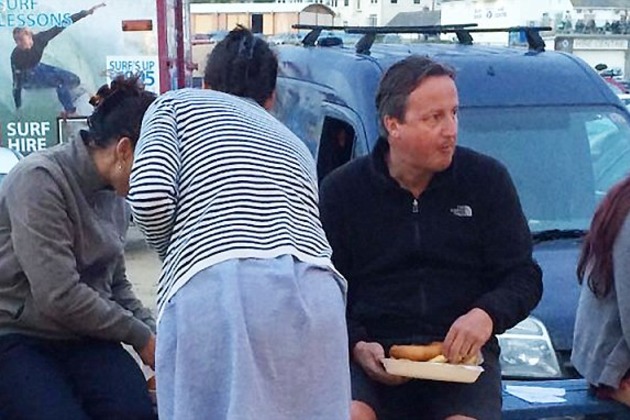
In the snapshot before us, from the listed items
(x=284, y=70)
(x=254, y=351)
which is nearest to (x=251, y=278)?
(x=254, y=351)

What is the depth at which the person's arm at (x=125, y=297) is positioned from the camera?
12.9ft

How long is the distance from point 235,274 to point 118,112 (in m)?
0.96

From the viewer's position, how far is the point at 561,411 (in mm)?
3768

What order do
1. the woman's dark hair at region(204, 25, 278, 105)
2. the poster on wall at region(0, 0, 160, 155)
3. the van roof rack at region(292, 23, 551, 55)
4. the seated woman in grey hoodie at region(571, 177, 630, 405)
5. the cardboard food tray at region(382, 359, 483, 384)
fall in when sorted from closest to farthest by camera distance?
the woman's dark hair at region(204, 25, 278, 105) < the cardboard food tray at region(382, 359, 483, 384) < the seated woman in grey hoodie at region(571, 177, 630, 405) < the van roof rack at region(292, 23, 551, 55) < the poster on wall at region(0, 0, 160, 155)

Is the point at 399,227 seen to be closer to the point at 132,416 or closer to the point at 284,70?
the point at 132,416

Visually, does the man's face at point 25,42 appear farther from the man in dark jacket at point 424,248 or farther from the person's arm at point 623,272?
the person's arm at point 623,272

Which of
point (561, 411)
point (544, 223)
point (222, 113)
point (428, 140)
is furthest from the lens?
point (544, 223)

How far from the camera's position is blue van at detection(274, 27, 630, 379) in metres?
4.75

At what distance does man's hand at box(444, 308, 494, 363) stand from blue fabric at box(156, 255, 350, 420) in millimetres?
636

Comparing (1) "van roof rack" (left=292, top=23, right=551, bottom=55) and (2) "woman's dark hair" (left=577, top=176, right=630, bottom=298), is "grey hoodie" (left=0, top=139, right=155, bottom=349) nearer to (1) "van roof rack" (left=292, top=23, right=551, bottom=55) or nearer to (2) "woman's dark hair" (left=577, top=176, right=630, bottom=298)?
(2) "woman's dark hair" (left=577, top=176, right=630, bottom=298)

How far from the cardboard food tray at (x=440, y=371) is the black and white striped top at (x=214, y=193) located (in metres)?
0.59

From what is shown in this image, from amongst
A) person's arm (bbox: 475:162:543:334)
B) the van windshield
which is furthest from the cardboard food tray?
the van windshield

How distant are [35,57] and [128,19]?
932 mm

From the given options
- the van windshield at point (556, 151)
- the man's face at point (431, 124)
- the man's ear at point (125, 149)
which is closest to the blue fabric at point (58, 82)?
the van windshield at point (556, 151)
